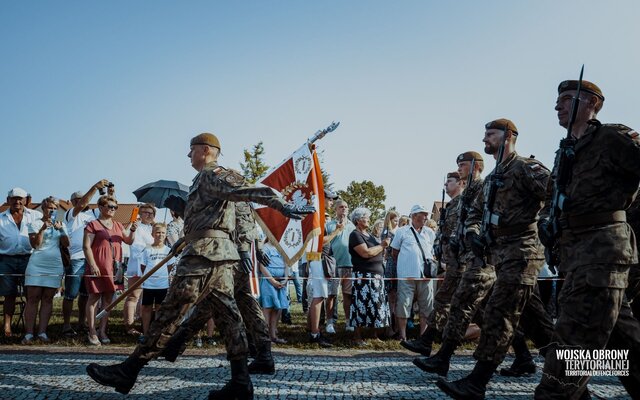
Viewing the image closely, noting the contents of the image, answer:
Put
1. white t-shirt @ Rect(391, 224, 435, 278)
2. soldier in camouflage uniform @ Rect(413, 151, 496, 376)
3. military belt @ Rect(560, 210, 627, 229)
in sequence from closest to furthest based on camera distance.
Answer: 1. military belt @ Rect(560, 210, 627, 229)
2. soldier in camouflage uniform @ Rect(413, 151, 496, 376)
3. white t-shirt @ Rect(391, 224, 435, 278)

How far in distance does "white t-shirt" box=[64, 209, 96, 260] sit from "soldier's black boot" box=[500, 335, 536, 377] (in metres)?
6.54

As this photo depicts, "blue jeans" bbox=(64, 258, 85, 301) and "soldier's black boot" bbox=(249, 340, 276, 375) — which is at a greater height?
"blue jeans" bbox=(64, 258, 85, 301)

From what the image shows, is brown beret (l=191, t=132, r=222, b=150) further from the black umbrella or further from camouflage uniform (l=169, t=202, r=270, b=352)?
the black umbrella

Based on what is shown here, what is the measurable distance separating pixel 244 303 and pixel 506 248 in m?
2.93

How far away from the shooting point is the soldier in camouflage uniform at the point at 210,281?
431 centimetres

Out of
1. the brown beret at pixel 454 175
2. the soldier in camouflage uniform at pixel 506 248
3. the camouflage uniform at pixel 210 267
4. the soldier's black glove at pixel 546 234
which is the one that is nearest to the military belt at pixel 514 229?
the soldier in camouflage uniform at pixel 506 248

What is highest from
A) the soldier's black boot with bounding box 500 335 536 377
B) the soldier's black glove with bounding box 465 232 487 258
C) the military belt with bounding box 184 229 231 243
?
the soldier's black glove with bounding box 465 232 487 258

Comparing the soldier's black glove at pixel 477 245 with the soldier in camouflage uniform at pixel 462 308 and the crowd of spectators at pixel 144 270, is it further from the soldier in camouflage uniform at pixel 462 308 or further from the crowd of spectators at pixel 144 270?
the crowd of spectators at pixel 144 270

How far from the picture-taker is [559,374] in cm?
335

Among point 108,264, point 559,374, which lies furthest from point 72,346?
point 559,374

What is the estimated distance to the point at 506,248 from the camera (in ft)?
15.8

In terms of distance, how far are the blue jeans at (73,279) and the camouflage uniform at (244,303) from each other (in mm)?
3708

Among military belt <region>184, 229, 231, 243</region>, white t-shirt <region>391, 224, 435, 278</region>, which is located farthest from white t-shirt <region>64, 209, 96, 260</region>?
white t-shirt <region>391, 224, 435, 278</region>

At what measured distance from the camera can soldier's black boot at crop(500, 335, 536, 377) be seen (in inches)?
222
